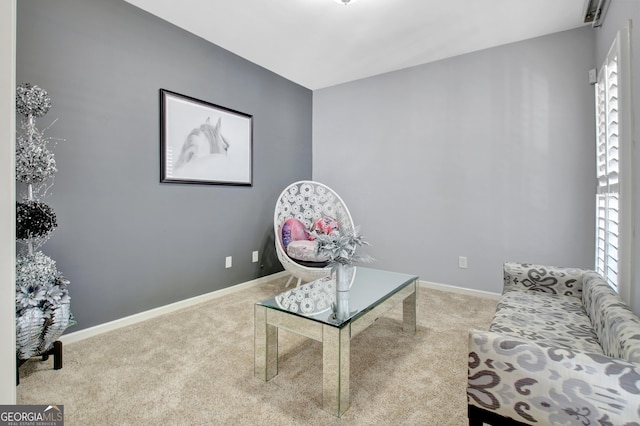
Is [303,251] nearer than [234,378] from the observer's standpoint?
No

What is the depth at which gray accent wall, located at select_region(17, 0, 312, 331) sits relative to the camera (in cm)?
207

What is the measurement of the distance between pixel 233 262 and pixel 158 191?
42.3 inches

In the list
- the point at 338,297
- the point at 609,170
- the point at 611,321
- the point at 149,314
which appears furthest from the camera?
the point at 149,314

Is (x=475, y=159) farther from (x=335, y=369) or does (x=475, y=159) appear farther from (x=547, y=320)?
(x=335, y=369)

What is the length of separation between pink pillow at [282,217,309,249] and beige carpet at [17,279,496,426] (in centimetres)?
102

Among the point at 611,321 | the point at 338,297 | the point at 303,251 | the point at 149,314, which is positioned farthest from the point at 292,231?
the point at 611,321

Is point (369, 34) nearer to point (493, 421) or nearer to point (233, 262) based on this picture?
point (233, 262)

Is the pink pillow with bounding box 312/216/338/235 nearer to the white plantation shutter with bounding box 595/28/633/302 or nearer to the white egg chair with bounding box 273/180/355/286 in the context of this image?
the white egg chair with bounding box 273/180/355/286

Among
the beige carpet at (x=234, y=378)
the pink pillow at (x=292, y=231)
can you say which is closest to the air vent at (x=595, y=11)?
the beige carpet at (x=234, y=378)

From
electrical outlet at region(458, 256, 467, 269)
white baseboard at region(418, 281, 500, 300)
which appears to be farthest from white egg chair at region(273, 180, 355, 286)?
electrical outlet at region(458, 256, 467, 269)

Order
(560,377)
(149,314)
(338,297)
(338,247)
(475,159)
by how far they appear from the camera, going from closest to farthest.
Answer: (560,377) < (338,247) < (338,297) < (149,314) < (475,159)

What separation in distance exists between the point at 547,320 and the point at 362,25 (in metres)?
2.61

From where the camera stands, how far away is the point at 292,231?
130 inches

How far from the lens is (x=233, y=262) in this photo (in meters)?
3.27
